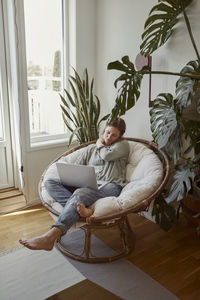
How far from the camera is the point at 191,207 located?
2.26 metres

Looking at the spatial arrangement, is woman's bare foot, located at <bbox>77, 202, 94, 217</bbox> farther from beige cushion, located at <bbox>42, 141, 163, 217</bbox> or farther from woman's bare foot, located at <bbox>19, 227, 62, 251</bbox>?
woman's bare foot, located at <bbox>19, 227, 62, 251</bbox>

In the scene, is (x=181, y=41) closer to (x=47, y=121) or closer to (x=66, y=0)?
(x=66, y=0)

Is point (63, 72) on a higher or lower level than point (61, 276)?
higher

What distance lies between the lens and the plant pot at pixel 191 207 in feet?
7.27

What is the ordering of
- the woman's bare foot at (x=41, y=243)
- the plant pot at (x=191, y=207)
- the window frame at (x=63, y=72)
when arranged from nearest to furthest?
the woman's bare foot at (x=41, y=243), the plant pot at (x=191, y=207), the window frame at (x=63, y=72)

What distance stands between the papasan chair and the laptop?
5.8 inches

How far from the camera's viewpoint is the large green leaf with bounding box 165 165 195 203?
187 centimetres

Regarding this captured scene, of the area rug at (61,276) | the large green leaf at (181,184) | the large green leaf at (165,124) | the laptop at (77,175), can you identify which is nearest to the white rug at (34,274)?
the area rug at (61,276)

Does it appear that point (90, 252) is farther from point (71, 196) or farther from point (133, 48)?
point (133, 48)

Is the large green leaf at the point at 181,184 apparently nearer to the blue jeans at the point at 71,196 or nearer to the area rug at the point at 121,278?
the blue jeans at the point at 71,196

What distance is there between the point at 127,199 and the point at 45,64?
1.92m

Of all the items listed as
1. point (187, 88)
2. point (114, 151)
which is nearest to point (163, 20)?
point (187, 88)

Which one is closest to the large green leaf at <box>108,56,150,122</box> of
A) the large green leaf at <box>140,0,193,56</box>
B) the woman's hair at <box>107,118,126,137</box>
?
the woman's hair at <box>107,118,126,137</box>

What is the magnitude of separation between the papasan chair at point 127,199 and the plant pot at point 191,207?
0.33m
